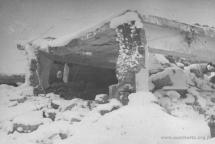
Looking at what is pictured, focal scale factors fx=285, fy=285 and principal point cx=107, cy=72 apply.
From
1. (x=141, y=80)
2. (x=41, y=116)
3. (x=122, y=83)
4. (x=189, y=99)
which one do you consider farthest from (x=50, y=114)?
(x=189, y=99)

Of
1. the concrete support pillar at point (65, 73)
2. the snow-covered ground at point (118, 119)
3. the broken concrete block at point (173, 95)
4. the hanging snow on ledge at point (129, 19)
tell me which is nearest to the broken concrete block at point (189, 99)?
the snow-covered ground at point (118, 119)

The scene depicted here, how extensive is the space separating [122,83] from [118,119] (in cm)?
108

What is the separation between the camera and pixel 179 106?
18.4ft

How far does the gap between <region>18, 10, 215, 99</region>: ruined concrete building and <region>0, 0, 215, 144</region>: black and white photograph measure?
18mm

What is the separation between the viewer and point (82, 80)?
8945 millimetres

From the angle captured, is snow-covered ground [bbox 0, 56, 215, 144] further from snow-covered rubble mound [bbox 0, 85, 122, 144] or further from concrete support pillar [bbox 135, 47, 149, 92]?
concrete support pillar [bbox 135, 47, 149, 92]

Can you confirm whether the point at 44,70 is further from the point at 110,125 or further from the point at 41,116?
the point at 110,125

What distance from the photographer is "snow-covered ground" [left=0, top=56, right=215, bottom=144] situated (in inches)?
146

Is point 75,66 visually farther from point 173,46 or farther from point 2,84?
point 173,46

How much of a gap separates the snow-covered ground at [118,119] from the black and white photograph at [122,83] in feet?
0.04

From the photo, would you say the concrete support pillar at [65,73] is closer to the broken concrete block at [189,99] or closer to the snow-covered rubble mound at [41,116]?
the snow-covered rubble mound at [41,116]

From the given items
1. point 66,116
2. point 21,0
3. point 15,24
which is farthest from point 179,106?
point 15,24

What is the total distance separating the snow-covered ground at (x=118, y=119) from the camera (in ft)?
12.1

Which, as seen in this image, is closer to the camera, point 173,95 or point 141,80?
point 141,80
